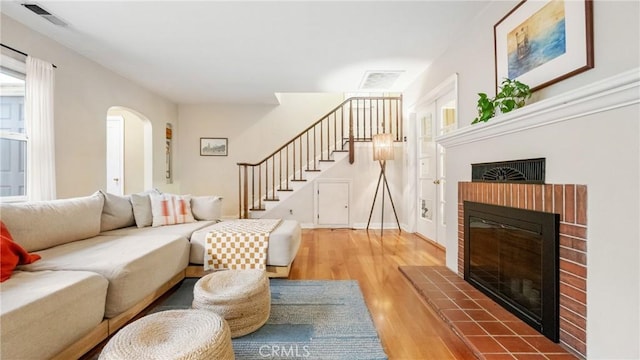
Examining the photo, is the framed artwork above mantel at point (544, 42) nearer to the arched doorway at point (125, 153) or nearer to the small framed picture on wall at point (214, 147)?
the small framed picture on wall at point (214, 147)

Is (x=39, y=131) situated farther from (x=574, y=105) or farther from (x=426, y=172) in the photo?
(x=426, y=172)

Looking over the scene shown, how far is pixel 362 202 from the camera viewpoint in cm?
549

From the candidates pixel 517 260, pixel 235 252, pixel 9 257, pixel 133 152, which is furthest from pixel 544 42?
pixel 133 152

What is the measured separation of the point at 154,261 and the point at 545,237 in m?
2.63

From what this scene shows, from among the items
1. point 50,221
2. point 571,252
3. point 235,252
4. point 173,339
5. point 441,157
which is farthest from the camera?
point 441,157

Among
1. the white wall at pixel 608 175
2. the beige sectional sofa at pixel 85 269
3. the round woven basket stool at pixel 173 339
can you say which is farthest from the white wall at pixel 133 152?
the white wall at pixel 608 175

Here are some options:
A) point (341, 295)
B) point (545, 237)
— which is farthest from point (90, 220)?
point (545, 237)

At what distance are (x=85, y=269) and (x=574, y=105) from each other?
2.92 meters

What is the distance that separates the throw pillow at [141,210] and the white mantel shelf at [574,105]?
3507mm

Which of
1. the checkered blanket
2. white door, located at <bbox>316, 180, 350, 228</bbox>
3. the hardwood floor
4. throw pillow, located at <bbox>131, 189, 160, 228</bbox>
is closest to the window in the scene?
throw pillow, located at <bbox>131, 189, 160, 228</bbox>

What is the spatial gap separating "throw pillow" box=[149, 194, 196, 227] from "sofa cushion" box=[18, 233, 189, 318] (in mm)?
650

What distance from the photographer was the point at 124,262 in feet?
5.79

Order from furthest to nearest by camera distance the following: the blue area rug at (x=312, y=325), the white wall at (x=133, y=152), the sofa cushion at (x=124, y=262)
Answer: the white wall at (x=133, y=152) < the sofa cushion at (x=124, y=262) < the blue area rug at (x=312, y=325)

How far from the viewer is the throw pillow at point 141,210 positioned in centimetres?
308
